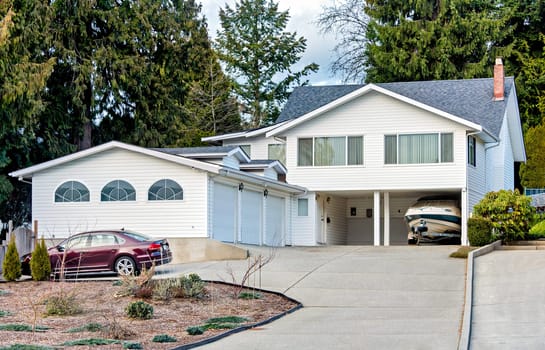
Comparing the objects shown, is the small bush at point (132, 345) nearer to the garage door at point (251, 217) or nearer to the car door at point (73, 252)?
the car door at point (73, 252)

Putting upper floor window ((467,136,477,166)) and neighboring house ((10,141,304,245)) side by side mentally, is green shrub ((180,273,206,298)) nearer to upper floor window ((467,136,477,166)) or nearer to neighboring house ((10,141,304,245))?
neighboring house ((10,141,304,245))

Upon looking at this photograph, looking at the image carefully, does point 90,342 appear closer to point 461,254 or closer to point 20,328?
point 20,328

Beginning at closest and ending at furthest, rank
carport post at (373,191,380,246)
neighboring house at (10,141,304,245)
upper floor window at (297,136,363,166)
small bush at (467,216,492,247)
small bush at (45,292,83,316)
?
small bush at (45,292,83,316) < small bush at (467,216,492,247) < neighboring house at (10,141,304,245) < carport post at (373,191,380,246) < upper floor window at (297,136,363,166)

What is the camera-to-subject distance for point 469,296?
18.8m

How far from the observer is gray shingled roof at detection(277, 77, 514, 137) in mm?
38125

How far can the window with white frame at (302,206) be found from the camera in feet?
119

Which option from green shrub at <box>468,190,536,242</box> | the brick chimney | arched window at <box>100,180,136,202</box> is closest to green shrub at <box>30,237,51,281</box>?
arched window at <box>100,180,136,202</box>

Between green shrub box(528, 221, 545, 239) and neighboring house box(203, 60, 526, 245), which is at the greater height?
neighboring house box(203, 60, 526, 245)

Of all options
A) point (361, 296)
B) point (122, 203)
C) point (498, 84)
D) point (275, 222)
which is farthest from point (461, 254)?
point (498, 84)

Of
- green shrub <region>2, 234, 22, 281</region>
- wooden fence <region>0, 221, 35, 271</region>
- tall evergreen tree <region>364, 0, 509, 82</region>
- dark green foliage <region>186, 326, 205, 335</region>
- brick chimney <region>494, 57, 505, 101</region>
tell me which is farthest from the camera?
tall evergreen tree <region>364, 0, 509, 82</region>

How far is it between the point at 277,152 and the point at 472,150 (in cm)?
913

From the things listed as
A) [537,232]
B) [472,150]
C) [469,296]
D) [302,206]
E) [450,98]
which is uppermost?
[450,98]

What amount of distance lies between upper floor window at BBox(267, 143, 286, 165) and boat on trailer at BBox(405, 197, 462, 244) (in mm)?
7342

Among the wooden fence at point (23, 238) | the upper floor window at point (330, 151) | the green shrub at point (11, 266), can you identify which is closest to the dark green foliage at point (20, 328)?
the green shrub at point (11, 266)
